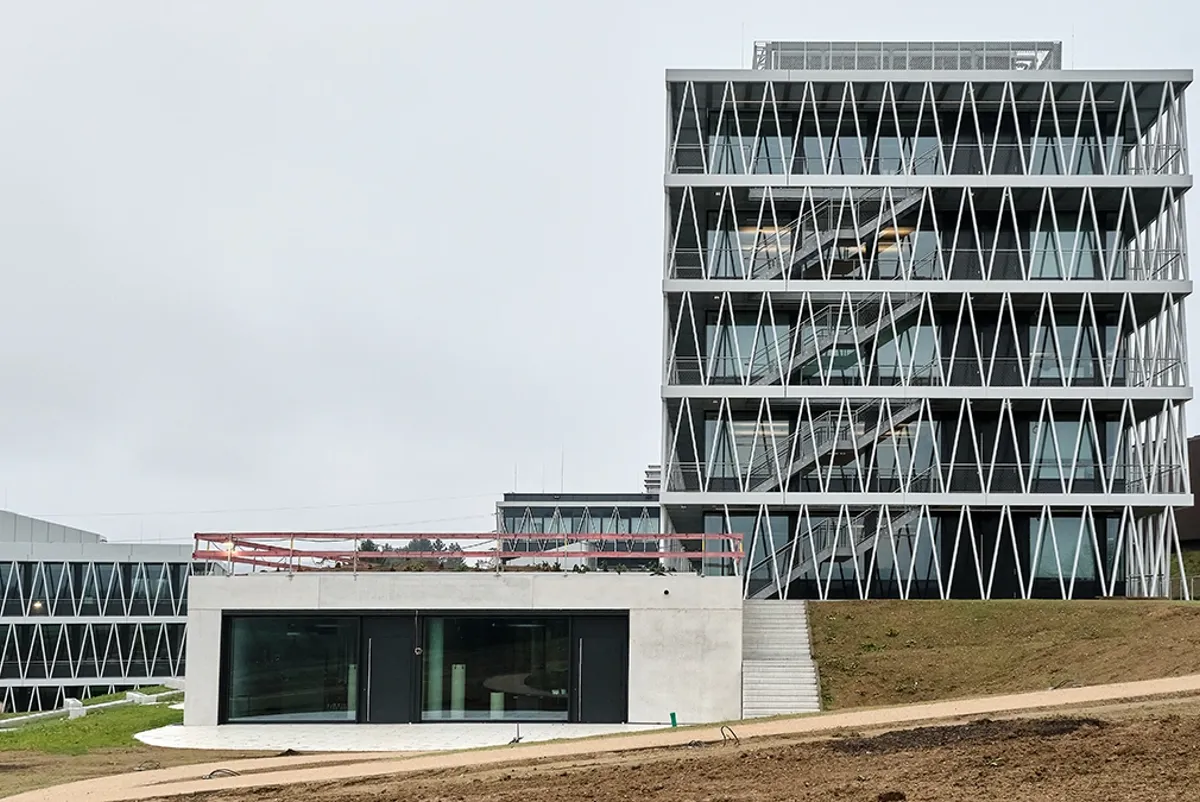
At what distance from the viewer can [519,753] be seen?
71.0ft

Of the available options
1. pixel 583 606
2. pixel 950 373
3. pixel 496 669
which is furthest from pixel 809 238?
pixel 496 669

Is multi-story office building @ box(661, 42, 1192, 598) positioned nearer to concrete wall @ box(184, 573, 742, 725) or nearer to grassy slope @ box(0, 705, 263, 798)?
concrete wall @ box(184, 573, 742, 725)

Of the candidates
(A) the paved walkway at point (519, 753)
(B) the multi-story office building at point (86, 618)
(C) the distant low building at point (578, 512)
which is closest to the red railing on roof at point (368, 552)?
(A) the paved walkway at point (519, 753)

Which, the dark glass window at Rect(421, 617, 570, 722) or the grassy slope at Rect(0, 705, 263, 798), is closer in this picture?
the grassy slope at Rect(0, 705, 263, 798)

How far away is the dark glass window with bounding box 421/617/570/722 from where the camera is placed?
33688 mm

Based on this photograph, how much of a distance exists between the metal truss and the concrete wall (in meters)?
53.1

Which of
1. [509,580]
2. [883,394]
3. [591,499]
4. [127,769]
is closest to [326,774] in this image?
[127,769]

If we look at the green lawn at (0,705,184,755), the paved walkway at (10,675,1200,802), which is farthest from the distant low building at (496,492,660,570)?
the paved walkway at (10,675,1200,802)

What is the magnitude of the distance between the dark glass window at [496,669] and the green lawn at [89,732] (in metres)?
7.06

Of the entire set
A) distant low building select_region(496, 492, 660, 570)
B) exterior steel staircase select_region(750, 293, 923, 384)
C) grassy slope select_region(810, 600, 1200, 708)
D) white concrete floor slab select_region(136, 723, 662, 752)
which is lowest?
white concrete floor slab select_region(136, 723, 662, 752)

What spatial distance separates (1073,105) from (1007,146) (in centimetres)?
327

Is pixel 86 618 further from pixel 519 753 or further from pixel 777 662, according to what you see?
pixel 519 753

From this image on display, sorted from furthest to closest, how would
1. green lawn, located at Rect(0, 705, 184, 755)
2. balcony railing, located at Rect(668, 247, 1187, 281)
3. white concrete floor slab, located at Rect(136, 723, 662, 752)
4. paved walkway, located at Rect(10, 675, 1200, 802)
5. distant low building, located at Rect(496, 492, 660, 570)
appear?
distant low building, located at Rect(496, 492, 660, 570)
balcony railing, located at Rect(668, 247, 1187, 281)
green lawn, located at Rect(0, 705, 184, 755)
white concrete floor slab, located at Rect(136, 723, 662, 752)
paved walkway, located at Rect(10, 675, 1200, 802)

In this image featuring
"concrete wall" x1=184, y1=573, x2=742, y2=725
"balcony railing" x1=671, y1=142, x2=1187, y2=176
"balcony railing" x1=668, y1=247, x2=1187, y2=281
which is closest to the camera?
"concrete wall" x1=184, y1=573, x2=742, y2=725
